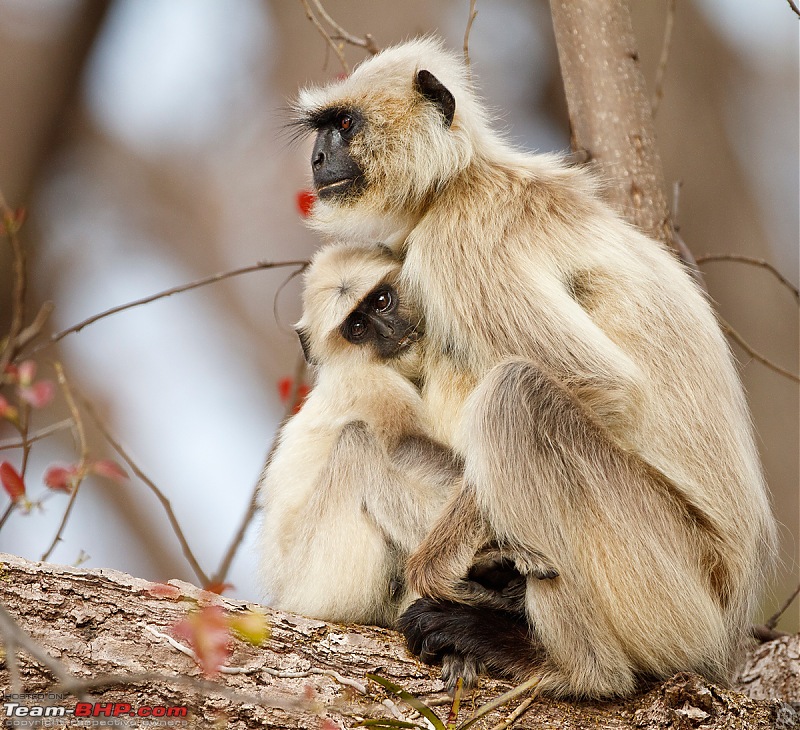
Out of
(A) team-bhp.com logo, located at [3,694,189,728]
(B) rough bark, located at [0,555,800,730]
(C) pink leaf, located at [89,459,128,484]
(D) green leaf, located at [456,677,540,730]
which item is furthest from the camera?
(C) pink leaf, located at [89,459,128,484]

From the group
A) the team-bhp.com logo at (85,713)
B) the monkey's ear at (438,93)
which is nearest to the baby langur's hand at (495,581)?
the team-bhp.com logo at (85,713)

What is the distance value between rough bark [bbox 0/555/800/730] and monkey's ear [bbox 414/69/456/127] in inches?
80.0

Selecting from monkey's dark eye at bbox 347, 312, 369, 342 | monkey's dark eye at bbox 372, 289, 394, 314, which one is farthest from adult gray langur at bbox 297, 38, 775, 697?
monkey's dark eye at bbox 347, 312, 369, 342

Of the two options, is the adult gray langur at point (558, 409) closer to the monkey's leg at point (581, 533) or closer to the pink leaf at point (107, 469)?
the monkey's leg at point (581, 533)

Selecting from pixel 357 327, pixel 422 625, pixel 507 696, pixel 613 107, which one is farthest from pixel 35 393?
pixel 613 107

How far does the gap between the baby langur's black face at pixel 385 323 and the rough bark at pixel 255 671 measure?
1.14m

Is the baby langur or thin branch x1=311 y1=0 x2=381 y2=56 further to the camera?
thin branch x1=311 y1=0 x2=381 y2=56

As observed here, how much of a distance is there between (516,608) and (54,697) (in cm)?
141

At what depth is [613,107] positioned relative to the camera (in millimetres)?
4359

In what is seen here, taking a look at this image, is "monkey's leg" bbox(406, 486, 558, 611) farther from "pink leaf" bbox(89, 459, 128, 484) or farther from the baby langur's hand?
"pink leaf" bbox(89, 459, 128, 484)

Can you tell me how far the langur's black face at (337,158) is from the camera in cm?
364

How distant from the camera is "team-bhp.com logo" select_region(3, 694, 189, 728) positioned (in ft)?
7.88

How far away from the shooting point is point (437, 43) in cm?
422

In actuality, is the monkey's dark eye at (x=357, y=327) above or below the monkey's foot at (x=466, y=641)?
above
